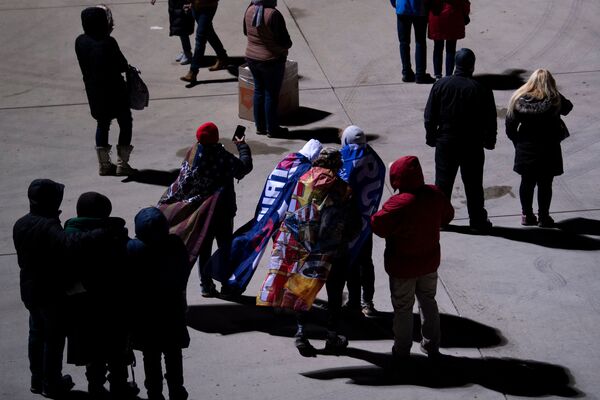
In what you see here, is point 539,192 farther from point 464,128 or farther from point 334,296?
point 334,296

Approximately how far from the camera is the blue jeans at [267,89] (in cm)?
1095

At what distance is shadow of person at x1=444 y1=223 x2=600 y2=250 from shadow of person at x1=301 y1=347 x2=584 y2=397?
76.8 inches

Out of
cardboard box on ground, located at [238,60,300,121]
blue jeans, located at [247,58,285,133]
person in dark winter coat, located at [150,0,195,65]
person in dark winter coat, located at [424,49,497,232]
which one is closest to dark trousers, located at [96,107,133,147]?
blue jeans, located at [247,58,285,133]

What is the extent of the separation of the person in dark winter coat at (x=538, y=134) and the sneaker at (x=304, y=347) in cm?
289

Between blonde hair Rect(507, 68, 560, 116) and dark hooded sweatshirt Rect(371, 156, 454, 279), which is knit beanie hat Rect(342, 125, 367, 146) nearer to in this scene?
dark hooded sweatshirt Rect(371, 156, 454, 279)

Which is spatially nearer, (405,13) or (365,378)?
(365,378)

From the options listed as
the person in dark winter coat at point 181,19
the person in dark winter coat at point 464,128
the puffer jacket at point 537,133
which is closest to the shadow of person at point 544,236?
the person in dark winter coat at point 464,128

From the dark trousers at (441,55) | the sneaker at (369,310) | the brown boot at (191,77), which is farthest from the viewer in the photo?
the brown boot at (191,77)

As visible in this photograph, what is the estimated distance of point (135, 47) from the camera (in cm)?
1397

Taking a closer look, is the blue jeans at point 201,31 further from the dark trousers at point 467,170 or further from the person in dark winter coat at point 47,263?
the person in dark winter coat at point 47,263

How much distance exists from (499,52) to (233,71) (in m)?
3.50

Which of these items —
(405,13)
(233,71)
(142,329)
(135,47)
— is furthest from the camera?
(135,47)

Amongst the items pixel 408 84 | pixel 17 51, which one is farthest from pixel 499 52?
pixel 17 51

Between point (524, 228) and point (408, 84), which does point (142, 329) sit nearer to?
point (524, 228)
